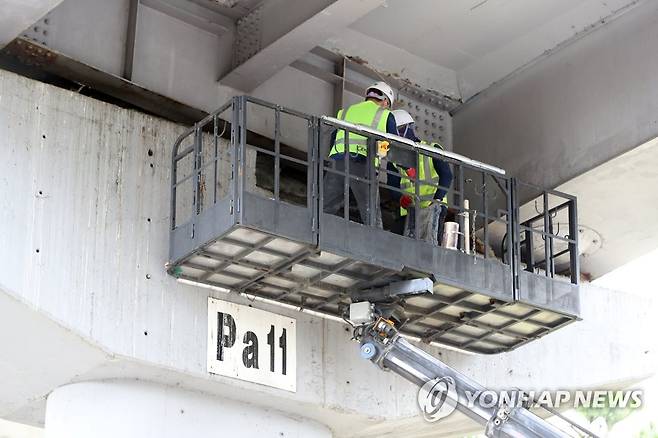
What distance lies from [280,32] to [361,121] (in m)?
1.40

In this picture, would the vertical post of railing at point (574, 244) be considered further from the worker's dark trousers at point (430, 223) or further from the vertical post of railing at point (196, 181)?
the vertical post of railing at point (196, 181)

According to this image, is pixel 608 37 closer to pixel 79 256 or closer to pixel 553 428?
pixel 553 428

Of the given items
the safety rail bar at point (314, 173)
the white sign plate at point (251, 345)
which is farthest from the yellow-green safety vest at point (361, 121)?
the white sign plate at point (251, 345)

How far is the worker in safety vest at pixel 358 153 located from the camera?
40.7 feet

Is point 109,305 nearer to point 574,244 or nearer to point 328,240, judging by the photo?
point 328,240

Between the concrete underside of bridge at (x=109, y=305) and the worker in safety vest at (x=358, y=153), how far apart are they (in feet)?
5.44

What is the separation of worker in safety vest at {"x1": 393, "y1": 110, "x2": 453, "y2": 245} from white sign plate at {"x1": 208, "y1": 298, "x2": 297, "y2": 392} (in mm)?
1857

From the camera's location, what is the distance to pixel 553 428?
39.2ft

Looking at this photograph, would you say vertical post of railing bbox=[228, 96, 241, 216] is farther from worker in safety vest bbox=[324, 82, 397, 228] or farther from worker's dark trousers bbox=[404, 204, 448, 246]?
worker's dark trousers bbox=[404, 204, 448, 246]

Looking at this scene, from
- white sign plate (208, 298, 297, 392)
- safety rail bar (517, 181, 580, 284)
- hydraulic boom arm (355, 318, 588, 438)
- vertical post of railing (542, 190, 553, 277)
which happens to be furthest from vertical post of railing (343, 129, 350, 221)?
vertical post of railing (542, 190, 553, 277)

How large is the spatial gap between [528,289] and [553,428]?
6.20 ft

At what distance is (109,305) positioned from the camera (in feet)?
39.2

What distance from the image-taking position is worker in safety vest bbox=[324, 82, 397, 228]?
12406 millimetres

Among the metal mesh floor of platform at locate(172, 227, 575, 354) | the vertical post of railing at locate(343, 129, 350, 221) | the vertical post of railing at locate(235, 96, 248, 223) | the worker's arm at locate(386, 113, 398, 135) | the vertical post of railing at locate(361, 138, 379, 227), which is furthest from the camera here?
the worker's arm at locate(386, 113, 398, 135)
